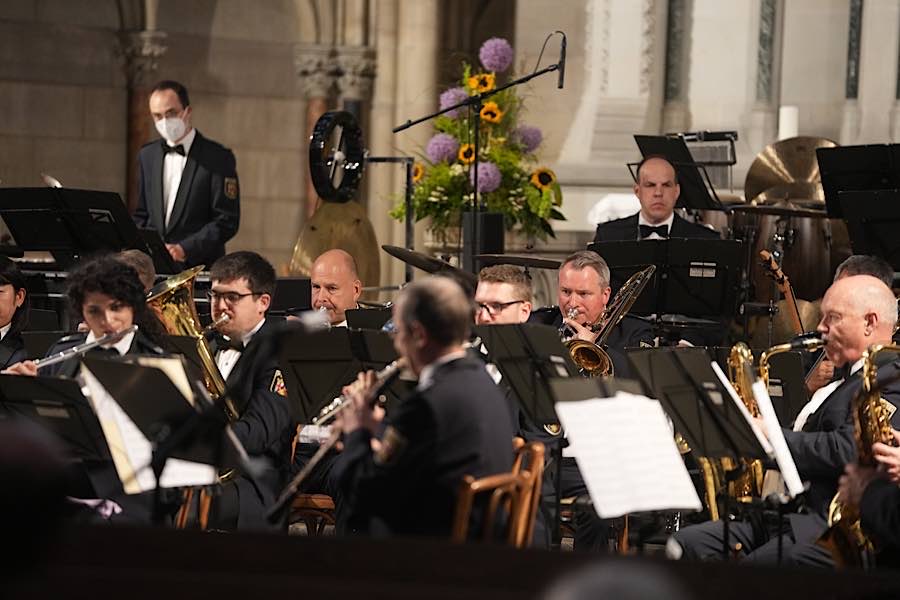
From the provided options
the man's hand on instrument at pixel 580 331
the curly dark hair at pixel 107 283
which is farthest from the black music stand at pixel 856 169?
the curly dark hair at pixel 107 283

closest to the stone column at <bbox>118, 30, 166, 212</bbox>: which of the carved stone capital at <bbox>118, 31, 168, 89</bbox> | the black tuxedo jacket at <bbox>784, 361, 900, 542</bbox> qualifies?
the carved stone capital at <bbox>118, 31, 168, 89</bbox>

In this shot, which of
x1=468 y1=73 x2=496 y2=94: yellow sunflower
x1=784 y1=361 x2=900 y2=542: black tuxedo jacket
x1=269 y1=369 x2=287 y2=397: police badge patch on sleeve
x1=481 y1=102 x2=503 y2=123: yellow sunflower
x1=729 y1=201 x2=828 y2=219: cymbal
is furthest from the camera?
x1=481 y1=102 x2=503 y2=123: yellow sunflower

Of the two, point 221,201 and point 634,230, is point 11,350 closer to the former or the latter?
point 221,201

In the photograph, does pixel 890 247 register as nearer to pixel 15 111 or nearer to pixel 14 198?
pixel 14 198

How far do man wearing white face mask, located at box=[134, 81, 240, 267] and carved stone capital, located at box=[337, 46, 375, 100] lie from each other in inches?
176

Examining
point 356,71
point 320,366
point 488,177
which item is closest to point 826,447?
point 320,366

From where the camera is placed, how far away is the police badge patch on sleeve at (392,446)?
384 centimetres

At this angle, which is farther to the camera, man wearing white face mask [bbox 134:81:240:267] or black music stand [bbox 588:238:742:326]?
man wearing white face mask [bbox 134:81:240:267]

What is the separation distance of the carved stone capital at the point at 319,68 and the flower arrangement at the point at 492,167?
3666 mm

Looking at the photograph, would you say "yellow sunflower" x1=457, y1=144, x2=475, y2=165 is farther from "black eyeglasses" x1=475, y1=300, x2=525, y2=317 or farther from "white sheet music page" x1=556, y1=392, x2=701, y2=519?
"white sheet music page" x1=556, y1=392, x2=701, y2=519

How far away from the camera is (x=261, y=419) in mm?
5305

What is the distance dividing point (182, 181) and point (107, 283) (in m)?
2.95

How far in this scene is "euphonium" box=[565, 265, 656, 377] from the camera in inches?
229

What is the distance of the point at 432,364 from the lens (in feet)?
12.8
